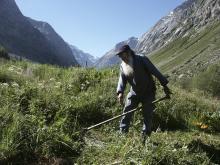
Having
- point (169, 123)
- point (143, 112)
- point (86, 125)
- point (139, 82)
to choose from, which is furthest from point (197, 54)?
point (139, 82)

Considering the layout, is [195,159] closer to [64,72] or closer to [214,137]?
[214,137]

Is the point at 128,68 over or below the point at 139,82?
over

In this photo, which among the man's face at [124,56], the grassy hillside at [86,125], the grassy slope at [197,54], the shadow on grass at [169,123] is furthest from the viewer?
the grassy slope at [197,54]

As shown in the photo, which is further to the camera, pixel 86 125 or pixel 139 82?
pixel 86 125

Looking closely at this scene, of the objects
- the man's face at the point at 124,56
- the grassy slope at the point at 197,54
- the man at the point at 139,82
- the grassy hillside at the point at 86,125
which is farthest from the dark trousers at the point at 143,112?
the grassy slope at the point at 197,54

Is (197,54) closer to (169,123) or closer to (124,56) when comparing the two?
(169,123)

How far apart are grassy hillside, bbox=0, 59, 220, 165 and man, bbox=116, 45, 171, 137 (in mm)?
400

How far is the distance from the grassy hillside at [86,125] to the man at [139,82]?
40cm

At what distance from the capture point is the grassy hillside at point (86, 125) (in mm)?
6910

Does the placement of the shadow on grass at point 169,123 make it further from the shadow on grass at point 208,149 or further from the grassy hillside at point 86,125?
the shadow on grass at point 208,149

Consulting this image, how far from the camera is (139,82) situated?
8555 millimetres

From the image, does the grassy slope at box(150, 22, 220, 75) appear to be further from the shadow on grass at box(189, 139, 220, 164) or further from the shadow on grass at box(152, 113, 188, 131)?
the shadow on grass at box(189, 139, 220, 164)

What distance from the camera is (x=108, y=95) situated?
11523 millimetres

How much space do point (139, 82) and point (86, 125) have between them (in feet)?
6.95
